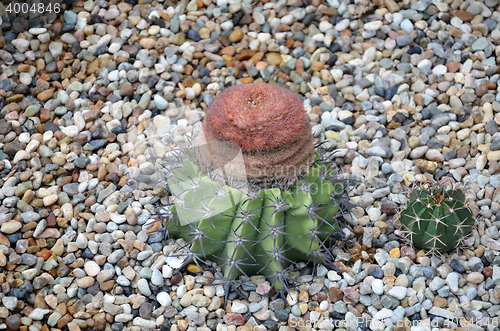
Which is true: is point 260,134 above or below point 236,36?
above

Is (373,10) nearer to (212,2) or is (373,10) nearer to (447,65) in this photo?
A: (447,65)

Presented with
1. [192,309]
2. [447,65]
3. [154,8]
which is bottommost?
[192,309]

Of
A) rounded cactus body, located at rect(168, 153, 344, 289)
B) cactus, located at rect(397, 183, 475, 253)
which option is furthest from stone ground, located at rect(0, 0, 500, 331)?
rounded cactus body, located at rect(168, 153, 344, 289)

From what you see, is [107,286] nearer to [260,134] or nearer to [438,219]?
[260,134]

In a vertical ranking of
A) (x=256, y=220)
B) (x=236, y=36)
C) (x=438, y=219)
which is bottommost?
(x=438, y=219)

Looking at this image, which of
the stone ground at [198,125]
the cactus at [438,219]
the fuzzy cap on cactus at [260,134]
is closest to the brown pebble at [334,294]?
the stone ground at [198,125]

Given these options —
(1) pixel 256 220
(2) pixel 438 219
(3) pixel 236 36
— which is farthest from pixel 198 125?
(2) pixel 438 219

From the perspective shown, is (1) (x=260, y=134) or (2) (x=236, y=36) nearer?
(1) (x=260, y=134)

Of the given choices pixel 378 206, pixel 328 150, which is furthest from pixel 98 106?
pixel 378 206
